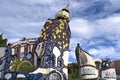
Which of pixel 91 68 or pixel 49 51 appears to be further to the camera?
pixel 91 68

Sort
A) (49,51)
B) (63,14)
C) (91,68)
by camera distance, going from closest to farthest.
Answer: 1. (49,51)
2. (63,14)
3. (91,68)

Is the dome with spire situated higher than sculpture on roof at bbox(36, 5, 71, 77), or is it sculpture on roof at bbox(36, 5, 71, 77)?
the dome with spire

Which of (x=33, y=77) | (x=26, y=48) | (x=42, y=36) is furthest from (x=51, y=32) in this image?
(x=33, y=77)

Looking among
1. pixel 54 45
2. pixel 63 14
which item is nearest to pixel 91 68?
pixel 54 45

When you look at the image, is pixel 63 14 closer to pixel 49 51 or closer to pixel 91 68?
pixel 49 51

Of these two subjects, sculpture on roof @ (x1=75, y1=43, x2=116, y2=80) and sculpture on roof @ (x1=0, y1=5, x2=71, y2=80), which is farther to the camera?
sculpture on roof @ (x1=75, y1=43, x2=116, y2=80)

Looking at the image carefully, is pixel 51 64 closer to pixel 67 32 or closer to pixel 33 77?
pixel 33 77

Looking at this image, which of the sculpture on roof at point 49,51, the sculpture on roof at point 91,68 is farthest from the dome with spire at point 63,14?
the sculpture on roof at point 91,68

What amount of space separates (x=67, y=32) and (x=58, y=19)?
1.78 metres

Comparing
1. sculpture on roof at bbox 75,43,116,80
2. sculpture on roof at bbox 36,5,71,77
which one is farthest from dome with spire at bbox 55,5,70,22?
sculpture on roof at bbox 75,43,116,80

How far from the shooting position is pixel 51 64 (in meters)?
31.1

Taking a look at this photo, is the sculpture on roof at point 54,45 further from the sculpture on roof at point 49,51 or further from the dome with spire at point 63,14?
the dome with spire at point 63,14

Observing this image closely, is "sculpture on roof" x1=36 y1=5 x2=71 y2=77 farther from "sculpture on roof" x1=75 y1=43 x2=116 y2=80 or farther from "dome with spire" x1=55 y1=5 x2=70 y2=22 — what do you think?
"sculpture on roof" x1=75 y1=43 x2=116 y2=80

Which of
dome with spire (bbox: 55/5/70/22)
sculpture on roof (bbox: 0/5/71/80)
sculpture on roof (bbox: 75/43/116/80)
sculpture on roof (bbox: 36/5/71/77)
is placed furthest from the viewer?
sculpture on roof (bbox: 75/43/116/80)
